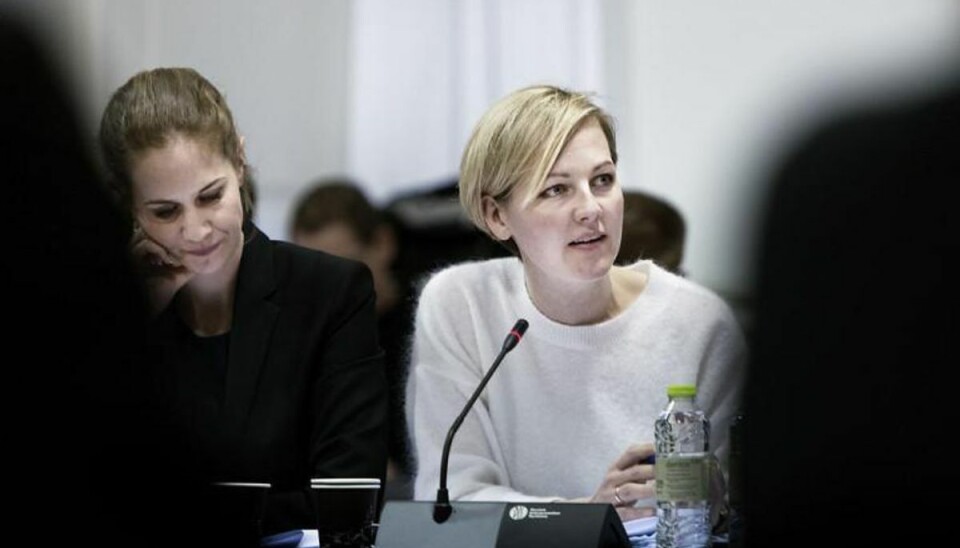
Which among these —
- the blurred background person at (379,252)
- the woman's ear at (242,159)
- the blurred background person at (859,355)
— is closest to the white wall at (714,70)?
the blurred background person at (379,252)

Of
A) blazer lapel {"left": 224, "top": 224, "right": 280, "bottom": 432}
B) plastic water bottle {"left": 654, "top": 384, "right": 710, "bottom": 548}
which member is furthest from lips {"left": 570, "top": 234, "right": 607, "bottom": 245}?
blazer lapel {"left": 224, "top": 224, "right": 280, "bottom": 432}

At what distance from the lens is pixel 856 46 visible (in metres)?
4.57

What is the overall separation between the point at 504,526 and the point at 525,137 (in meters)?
0.65

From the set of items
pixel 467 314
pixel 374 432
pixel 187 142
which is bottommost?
pixel 374 432

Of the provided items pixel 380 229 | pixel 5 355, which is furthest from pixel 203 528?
pixel 380 229

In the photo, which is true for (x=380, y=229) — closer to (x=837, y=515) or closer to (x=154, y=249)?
(x=154, y=249)

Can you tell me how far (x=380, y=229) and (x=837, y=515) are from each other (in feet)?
8.94

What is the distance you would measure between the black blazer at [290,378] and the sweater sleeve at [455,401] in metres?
0.08

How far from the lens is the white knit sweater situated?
2.78 metres

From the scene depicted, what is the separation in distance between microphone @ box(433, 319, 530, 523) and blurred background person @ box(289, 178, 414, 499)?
0.65ft

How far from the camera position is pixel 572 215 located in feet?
8.96

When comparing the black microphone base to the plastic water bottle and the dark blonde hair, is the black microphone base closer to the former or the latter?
the plastic water bottle

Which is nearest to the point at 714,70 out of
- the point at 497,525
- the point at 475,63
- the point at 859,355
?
the point at 475,63

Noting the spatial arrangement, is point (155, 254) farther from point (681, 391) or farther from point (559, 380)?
point (681, 391)
